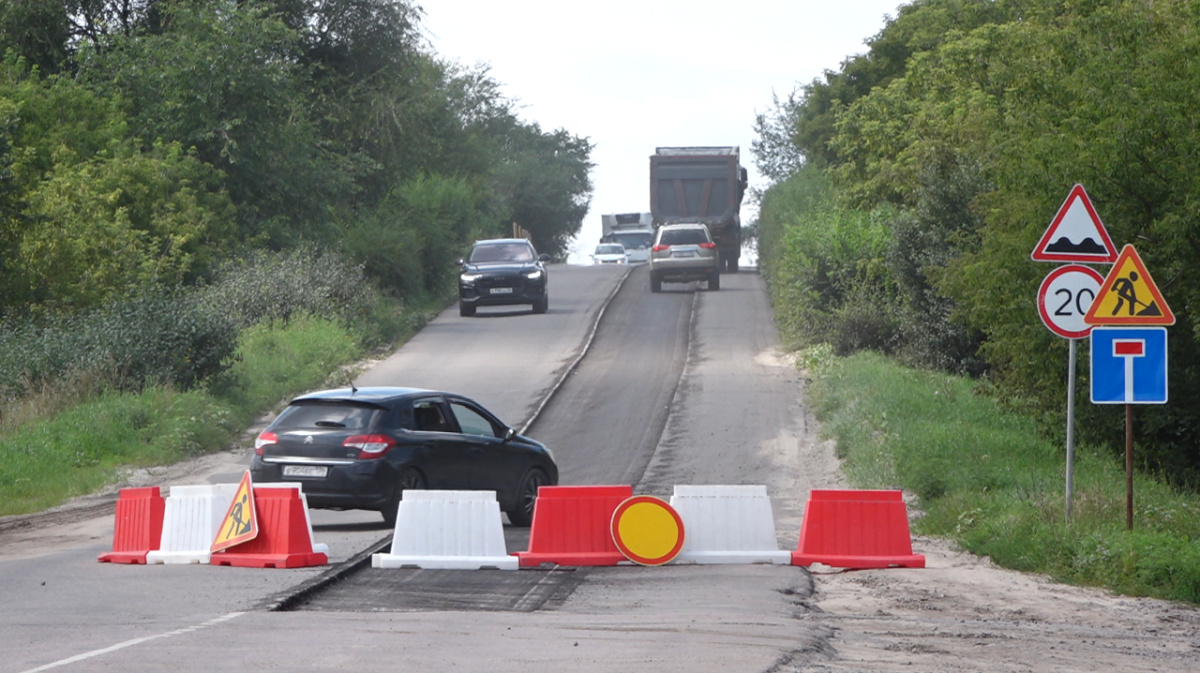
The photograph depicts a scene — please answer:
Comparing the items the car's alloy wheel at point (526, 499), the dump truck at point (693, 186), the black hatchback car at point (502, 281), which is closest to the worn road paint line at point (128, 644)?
the car's alloy wheel at point (526, 499)

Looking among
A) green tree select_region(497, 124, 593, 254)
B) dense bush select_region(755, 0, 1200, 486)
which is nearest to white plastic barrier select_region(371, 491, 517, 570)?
dense bush select_region(755, 0, 1200, 486)

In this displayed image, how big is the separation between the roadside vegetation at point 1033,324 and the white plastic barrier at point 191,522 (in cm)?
654

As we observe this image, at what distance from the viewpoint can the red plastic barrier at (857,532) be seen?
11.9 meters

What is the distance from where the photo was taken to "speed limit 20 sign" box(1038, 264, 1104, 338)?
484 inches

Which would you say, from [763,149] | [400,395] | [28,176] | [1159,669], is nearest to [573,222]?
[763,149]

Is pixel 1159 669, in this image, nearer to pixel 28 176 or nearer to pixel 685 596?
pixel 685 596

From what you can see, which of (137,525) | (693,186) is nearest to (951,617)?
(137,525)

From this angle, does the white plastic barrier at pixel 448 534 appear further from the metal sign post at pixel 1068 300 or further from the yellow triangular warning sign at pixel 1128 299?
the yellow triangular warning sign at pixel 1128 299

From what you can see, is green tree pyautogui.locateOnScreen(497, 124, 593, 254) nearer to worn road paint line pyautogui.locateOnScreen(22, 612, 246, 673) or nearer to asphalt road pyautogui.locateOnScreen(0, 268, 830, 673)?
asphalt road pyautogui.locateOnScreen(0, 268, 830, 673)

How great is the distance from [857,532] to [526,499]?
4.91m

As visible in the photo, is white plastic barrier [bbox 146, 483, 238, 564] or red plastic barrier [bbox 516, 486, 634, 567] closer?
red plastic barrier [bbox 516, 486, 634, 567]

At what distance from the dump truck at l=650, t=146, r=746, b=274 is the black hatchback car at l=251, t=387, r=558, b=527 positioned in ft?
119

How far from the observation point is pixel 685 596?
10.4 metres

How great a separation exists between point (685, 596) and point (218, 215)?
29.9 m
